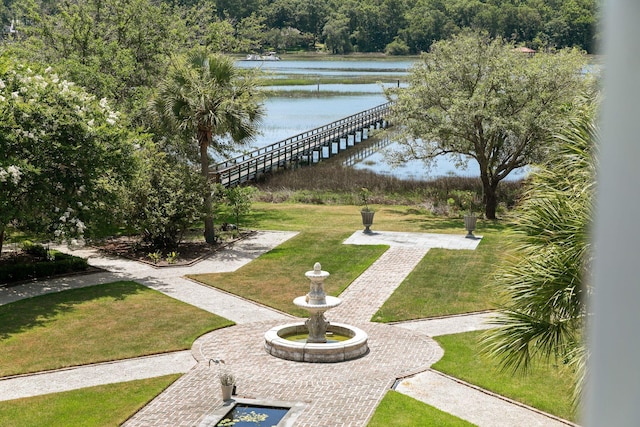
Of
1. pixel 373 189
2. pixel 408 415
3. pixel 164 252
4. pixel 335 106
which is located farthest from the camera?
pixel 335 106

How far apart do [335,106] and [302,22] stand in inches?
2115

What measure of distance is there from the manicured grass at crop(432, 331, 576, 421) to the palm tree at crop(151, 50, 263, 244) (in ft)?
39.6

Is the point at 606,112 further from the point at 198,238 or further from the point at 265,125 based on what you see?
the point at 265,125

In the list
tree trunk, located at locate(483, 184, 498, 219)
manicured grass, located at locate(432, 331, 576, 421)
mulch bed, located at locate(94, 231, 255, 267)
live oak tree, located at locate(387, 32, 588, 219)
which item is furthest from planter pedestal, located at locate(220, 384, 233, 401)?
tree trunk, located at locate(483, 184, 498, 219)

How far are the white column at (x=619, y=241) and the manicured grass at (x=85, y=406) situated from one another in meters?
13.1

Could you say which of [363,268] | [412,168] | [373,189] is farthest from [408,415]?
[412,168]

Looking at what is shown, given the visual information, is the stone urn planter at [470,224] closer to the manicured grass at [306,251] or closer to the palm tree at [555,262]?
the manicured grass at [306,251]

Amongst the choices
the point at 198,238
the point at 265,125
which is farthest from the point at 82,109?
the point at 265,125

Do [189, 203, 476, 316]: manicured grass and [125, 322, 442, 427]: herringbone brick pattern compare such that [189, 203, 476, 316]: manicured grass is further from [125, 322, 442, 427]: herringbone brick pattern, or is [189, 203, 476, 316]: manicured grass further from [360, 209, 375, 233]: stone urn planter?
[125, 322, 442, 427]: herringbone brick pattern

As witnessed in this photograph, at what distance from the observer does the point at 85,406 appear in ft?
46.6

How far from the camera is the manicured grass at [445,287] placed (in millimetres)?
20453

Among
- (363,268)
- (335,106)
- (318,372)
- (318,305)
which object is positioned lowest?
(363,268)

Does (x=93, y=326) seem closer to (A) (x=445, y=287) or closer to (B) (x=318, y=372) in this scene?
(B) (x=318, y=372)

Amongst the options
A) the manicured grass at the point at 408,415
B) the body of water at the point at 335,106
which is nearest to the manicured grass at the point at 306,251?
the body of water at the point at 335,106
